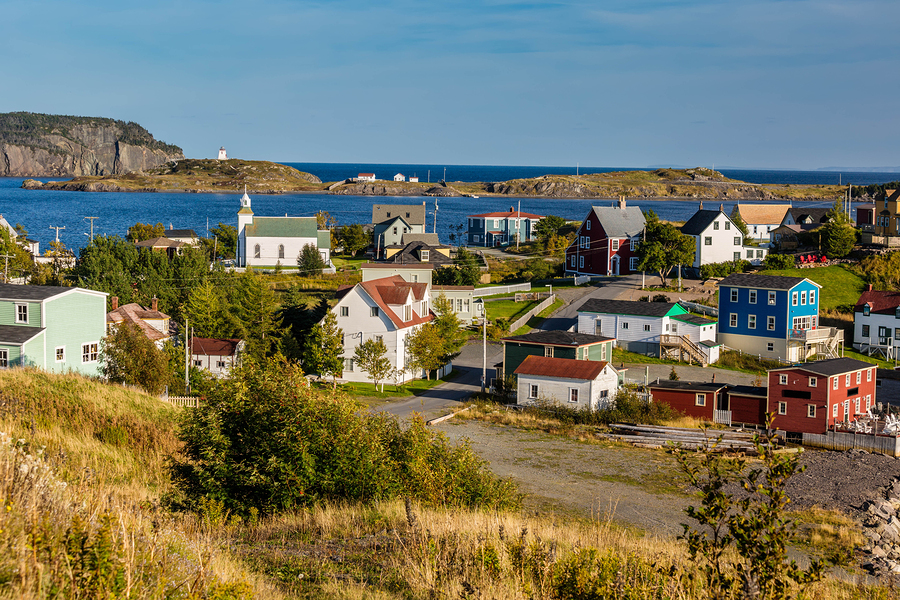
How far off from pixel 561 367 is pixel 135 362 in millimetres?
18913

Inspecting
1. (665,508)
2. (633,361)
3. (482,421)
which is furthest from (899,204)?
(665,508)

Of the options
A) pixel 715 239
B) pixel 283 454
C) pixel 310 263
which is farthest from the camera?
pixel 310 263

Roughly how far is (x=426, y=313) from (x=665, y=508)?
23666mm

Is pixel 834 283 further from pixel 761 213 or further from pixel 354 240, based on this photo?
pixel 354 240

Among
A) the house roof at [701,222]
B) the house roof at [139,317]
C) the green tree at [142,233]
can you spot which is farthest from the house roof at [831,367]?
the green tree at [142,233]

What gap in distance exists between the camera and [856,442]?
32.3 meters

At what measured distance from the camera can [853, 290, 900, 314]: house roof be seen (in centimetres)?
4669

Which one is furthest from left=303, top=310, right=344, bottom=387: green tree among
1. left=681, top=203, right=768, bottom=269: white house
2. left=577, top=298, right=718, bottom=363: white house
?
left=681, top=203, right=768, bottom=269: white house

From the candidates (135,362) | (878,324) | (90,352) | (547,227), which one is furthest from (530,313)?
(547,227)

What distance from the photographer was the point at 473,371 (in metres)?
45.1

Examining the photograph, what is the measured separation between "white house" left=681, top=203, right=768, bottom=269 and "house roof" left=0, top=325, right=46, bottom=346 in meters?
49.5

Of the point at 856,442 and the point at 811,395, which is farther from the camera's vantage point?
the point at 811,395

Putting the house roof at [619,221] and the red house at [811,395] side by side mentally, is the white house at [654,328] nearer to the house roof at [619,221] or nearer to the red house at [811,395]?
the red house at [811,395]

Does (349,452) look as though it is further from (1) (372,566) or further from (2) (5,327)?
(2) (5,327)
